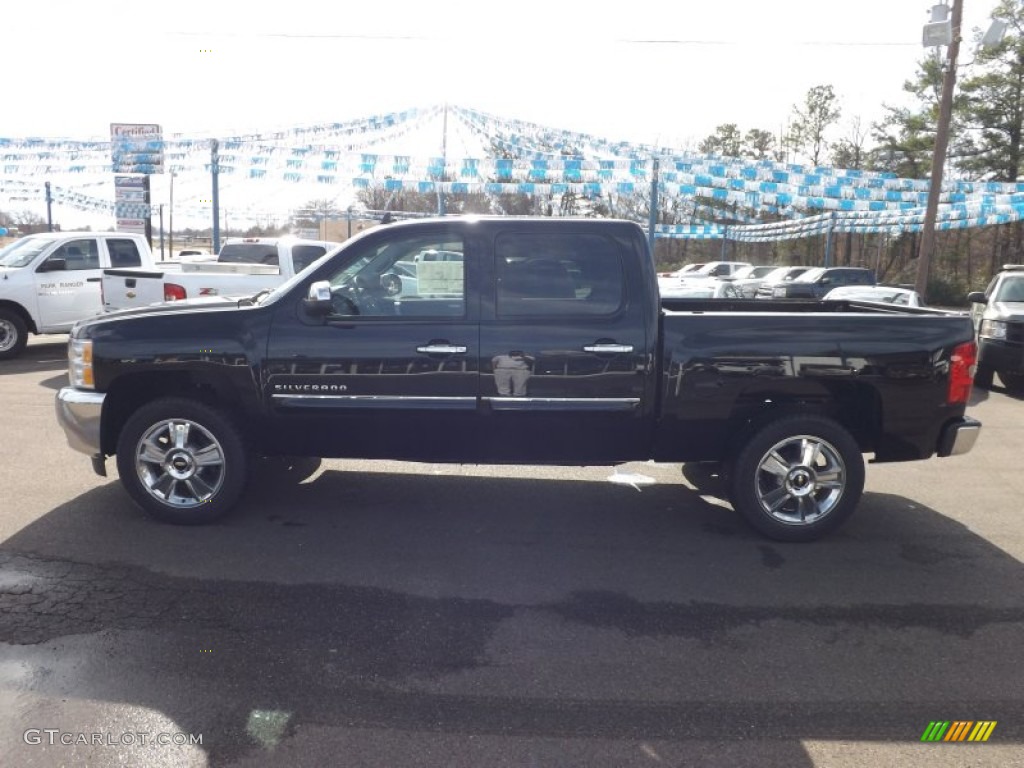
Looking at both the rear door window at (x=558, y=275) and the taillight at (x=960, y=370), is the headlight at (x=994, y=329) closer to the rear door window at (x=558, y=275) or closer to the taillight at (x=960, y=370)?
the taillight at (x=960, y=370)

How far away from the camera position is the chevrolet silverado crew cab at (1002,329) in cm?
1116

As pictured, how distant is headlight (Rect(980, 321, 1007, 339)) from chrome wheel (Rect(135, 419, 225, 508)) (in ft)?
34.8

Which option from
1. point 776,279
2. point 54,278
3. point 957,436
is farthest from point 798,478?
point 776,279

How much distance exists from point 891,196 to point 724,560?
19284mm

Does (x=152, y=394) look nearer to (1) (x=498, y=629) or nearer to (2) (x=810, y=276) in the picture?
(1) (x=498, y=629)

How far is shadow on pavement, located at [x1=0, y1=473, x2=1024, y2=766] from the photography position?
10.5 feet

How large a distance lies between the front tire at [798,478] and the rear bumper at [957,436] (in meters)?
0.59

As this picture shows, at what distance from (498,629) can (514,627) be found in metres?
0.08

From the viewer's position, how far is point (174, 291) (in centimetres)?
1088

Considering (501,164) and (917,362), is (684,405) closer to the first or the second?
(917,362)

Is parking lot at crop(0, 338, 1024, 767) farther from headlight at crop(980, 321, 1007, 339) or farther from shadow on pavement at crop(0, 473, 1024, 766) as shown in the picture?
headlight at crop(980, 321, 1007, 339)

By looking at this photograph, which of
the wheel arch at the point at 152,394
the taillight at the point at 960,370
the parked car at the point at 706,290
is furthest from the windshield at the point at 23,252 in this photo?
the taillight at the point at 960,370

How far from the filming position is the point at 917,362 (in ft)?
16.9

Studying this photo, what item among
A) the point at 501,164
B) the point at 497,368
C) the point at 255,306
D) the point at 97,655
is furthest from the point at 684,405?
the point at 501,164
